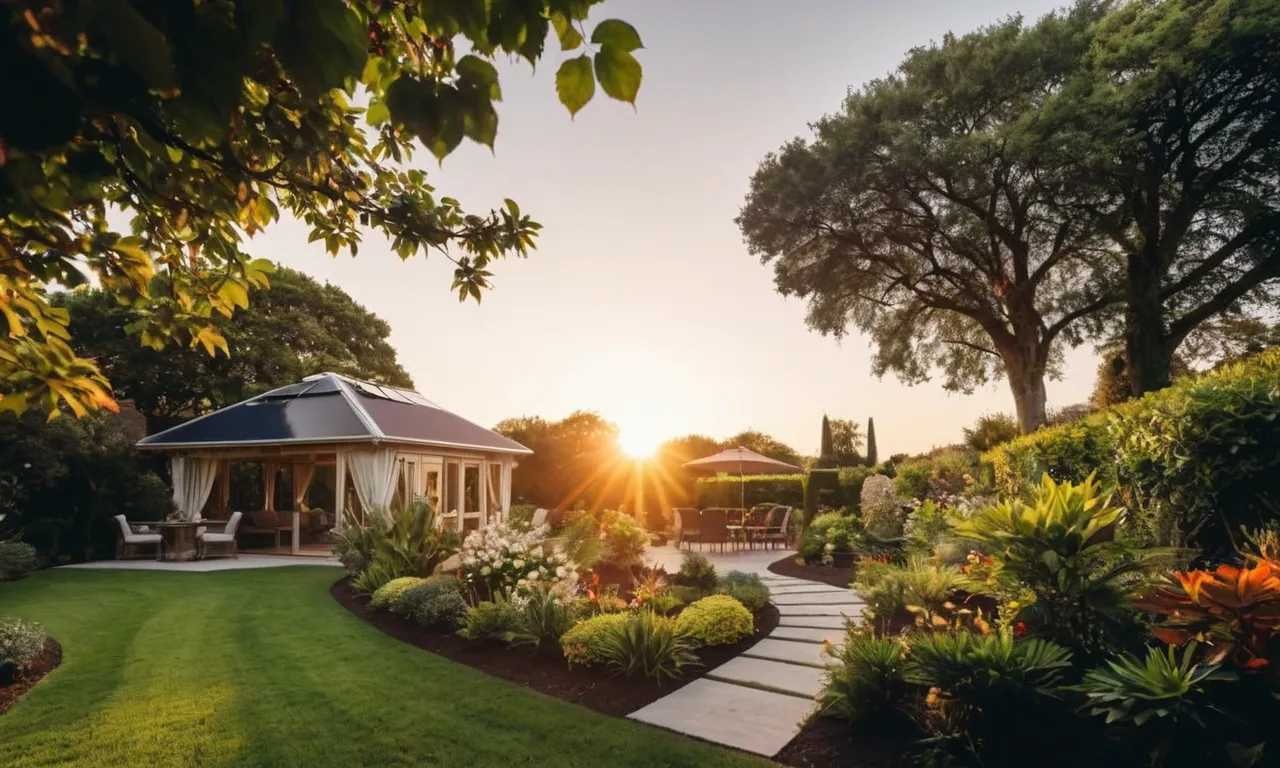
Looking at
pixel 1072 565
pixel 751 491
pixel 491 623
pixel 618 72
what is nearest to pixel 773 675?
pixel 1072 565

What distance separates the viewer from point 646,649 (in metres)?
5.41

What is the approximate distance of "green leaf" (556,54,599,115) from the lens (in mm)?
1366

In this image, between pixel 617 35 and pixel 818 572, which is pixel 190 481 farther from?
pixel 617 35

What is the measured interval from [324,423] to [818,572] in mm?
10950

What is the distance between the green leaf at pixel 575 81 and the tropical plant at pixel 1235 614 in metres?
3.37

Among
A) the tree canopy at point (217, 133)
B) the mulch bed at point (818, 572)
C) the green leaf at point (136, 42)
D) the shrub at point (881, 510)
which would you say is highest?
the tree canopy at point (217, 133)

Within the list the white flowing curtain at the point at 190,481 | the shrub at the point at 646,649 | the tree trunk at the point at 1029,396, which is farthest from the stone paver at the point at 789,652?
the white flowing curtain at the point at 190,481

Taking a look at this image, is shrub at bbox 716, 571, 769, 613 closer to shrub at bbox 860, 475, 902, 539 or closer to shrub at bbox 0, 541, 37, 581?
shrub at bbox 860, 475, 902, 539

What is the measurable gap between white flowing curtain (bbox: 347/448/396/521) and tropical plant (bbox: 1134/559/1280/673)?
538 inches

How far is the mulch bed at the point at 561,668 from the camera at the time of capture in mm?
5086

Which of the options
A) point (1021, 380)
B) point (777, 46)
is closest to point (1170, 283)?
point (1021, 380)

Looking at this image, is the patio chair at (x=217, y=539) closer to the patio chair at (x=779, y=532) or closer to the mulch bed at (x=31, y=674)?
the mulch bed at (x=31, y=674)

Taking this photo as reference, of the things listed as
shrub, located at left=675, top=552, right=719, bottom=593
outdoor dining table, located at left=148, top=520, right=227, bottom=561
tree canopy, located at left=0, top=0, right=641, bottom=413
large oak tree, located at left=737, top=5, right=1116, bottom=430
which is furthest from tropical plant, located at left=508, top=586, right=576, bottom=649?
large oak tree, located at left=737, top=5, right=1116, bottom=430

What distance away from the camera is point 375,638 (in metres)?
6.84
